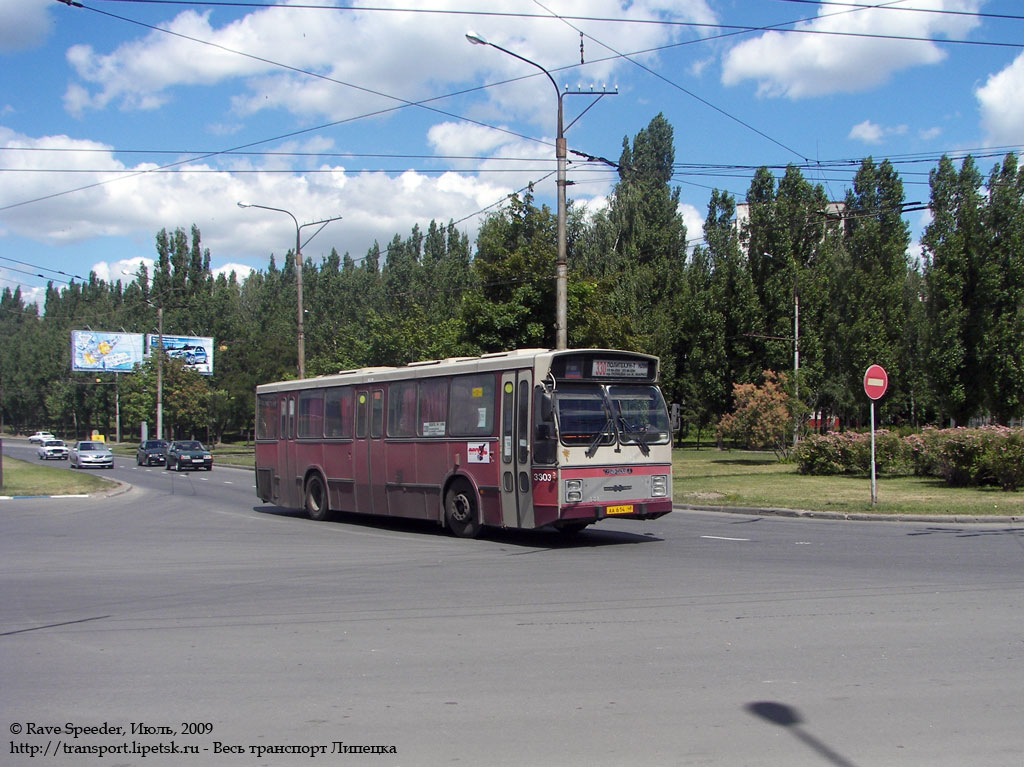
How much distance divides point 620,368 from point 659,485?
2.07 meters

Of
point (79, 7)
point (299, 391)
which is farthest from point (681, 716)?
point (79, 7)

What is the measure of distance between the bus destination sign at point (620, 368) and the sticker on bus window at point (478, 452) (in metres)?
2.28

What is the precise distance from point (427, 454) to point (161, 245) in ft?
301

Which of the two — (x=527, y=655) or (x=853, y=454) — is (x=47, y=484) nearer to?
(x=853, y=454)

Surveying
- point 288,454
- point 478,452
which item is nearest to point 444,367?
point 478,452

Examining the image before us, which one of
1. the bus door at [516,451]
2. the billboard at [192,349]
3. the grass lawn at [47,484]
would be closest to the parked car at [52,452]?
the billboard at [192,349]

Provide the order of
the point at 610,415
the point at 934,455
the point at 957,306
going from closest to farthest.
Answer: the point at 610,415 < the point at 934,455 < the point at 957,306

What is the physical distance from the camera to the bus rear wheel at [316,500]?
20.4 metres

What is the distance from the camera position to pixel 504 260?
3841 cm

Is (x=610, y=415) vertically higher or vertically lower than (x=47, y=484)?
higher

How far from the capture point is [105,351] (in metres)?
83.6

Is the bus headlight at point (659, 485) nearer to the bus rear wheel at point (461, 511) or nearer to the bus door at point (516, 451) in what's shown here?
the bus door at point (516, 451)

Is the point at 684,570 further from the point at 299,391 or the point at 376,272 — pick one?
the point at 376,272

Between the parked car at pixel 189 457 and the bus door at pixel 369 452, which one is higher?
the bus door at pixel 369 452
